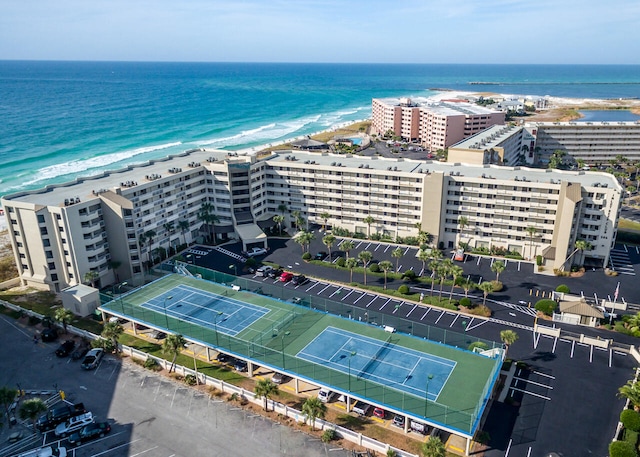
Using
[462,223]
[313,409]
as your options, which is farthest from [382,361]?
[462,223]

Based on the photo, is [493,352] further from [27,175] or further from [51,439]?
[27,175]

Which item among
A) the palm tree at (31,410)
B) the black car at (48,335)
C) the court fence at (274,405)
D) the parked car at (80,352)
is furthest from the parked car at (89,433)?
the black car at (48,335)

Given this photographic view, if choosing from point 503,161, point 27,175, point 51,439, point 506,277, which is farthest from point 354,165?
point 27,175

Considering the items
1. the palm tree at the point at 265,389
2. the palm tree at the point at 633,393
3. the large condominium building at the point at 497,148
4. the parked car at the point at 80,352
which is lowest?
the parked car at the point at 80,352

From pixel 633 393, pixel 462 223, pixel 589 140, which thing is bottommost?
pixel 633 393

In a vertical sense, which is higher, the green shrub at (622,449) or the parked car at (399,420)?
the green shrub at (622,449)

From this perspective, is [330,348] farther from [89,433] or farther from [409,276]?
[409,276]

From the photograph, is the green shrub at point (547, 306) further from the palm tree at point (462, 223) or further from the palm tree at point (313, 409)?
the palm tree at point (313, 409)
